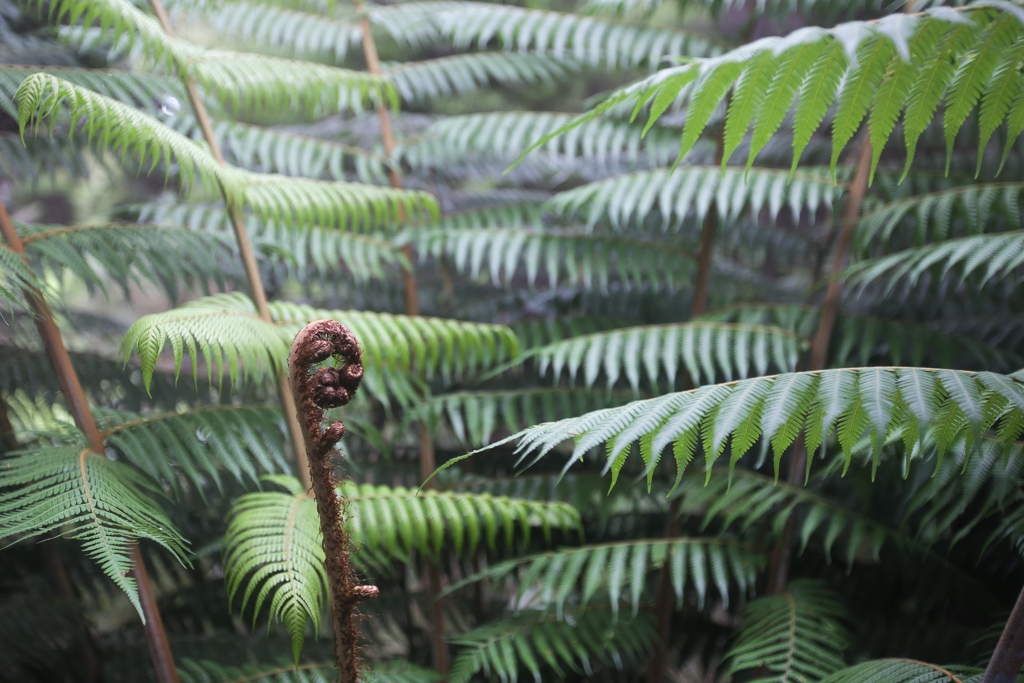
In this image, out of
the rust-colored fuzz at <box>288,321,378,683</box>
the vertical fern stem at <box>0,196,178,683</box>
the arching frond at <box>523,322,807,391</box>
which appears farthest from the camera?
the arching frond at <box>523,322,807,391</box>

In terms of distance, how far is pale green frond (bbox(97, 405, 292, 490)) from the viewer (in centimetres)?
90

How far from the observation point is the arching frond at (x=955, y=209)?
1103 millimetres

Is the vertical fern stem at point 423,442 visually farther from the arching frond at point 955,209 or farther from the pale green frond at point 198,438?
the arching frond at point 955,209

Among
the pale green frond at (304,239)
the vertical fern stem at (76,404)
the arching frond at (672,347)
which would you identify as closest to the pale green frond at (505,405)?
the arching frond at (672,347)

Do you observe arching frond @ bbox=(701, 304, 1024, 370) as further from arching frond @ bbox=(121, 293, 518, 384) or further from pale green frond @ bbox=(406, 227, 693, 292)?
arching frond @ bbox=(121, 293, 518, 384)

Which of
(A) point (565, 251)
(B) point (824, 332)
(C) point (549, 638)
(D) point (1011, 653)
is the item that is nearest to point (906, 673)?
(D) point (1011, 653)

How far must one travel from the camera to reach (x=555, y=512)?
1047 millimetres

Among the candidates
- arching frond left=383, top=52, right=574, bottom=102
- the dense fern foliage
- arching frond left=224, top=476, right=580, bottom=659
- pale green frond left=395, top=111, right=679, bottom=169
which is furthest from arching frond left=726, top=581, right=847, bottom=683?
arching frond left=383, top=52, right=574, bottom=102

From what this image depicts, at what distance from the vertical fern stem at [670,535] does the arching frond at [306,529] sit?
0.36 metres

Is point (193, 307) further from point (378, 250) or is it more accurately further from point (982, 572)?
point (982, 572)

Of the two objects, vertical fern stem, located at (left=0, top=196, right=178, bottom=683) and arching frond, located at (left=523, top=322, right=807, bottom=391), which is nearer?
vertical fern stem, located at (left=0, top=196, right=178, bottom=683)

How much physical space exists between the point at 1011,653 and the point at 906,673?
152 millimetres

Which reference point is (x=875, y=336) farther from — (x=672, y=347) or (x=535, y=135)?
(x=535, y=135)

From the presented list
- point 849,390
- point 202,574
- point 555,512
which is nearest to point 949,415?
point 849,390
